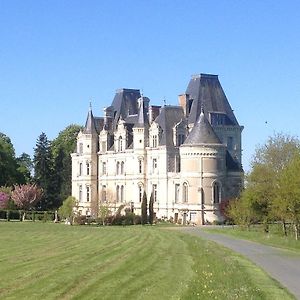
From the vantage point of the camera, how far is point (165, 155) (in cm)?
8869

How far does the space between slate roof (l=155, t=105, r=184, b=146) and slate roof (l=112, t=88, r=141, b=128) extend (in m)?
9.37

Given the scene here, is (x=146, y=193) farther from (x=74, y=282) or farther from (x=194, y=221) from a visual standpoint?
(x=74, y=282)

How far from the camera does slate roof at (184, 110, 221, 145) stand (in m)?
83.6

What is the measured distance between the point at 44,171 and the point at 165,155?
25109 mm

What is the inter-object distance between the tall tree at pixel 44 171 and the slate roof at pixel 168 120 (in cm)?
2236

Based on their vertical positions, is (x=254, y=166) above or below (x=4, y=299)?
above

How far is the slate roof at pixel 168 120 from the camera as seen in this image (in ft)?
294

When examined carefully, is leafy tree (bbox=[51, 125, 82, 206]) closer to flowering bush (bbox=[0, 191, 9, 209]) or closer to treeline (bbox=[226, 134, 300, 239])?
flowering bush (bbox=[0, 191, 9, 209])

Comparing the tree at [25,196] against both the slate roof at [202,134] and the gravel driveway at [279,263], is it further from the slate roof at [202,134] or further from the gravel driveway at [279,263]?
the gravel driveway at [279,263]

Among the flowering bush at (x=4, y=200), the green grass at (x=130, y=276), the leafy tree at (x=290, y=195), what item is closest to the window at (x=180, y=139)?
the flowering bush at (x=4, y=200)

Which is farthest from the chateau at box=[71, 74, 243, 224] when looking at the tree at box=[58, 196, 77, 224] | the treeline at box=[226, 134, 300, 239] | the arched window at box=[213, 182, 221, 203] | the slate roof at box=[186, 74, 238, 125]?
the treeline at box=[226, 134, 300, 239]

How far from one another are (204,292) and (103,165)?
272ft

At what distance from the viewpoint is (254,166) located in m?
59.0

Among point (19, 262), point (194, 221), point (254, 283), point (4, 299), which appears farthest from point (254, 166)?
point (4, 299)
